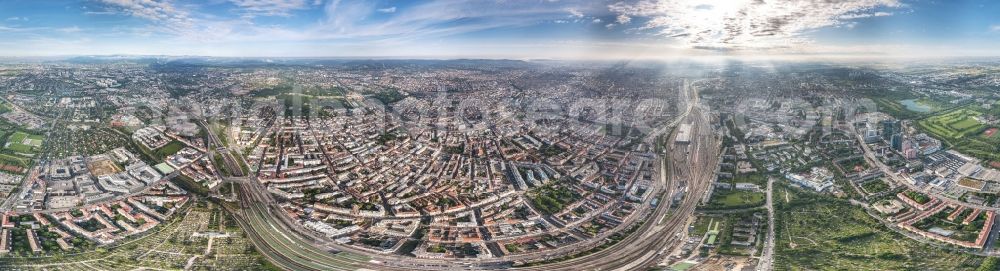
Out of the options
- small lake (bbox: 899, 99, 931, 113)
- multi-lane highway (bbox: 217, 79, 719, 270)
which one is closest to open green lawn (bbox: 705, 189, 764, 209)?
multi-lane highway (bbox: 217, 79, 719, 270)

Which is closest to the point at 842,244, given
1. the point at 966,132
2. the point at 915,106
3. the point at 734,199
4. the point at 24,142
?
the point at 734,199

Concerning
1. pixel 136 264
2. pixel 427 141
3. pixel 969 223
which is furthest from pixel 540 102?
pixel 136 264

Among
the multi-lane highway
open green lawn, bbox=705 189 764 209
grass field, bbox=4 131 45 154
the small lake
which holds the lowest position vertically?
the multi-lane highway

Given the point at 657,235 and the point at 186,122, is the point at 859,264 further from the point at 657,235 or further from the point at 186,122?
the point at 186,122

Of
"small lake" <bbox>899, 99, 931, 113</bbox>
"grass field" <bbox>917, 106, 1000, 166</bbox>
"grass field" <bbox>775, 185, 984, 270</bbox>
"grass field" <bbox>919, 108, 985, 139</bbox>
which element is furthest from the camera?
"small lake" <bbox>899, 99, 931, 113</bbox>

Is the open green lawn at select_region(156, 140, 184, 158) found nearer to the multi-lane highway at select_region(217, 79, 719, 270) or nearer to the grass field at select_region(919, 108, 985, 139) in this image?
the multi-lane highway at select_region(217, 79, 719, 270)

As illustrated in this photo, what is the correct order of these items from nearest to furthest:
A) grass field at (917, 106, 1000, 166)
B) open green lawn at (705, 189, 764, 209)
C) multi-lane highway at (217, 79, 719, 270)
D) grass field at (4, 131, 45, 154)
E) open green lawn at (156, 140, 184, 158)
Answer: multi-lane highway at (217, 79, 719, 270), open green lawn at (705, 189, 764, 209), grass field at (917, 106, 1000, 166), grass field at (4, 131, 45, 154), open green lawn at (156, 140, 184, 158)

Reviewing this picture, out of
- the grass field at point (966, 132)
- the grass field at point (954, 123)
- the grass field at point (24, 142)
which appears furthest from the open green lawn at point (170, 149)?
the grass field at point (954, 123)

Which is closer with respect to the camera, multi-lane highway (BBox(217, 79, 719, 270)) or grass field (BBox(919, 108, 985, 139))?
multi-lane highway (BBox(217, 79, 719, 270))
